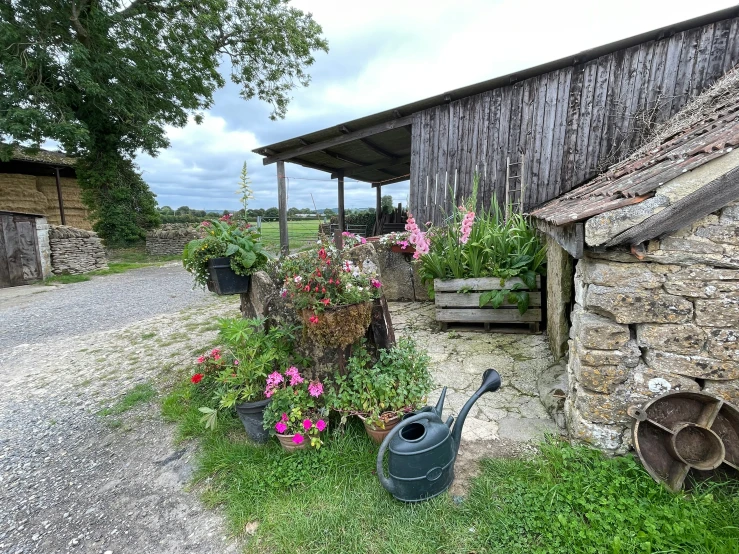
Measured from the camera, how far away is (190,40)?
1341 centimetres

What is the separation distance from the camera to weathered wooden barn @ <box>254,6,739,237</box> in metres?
4.55

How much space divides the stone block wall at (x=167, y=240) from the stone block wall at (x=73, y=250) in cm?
243

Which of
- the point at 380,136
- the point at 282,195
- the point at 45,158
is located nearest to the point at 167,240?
the point at 45,158

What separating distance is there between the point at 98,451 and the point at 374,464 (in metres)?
2.14

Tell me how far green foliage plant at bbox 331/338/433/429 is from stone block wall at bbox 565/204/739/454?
3.16 ft

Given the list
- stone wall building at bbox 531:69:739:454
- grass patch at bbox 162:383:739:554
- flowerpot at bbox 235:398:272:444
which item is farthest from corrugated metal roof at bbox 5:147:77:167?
stone wall building at bbox 531:69:739:454

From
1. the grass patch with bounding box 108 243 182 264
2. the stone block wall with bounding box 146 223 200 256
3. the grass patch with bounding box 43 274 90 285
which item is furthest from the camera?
the stone block wall with bounding box 146 223 200 256

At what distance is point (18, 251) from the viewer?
880 centimetres

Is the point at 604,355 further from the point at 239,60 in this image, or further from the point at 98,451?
the point at 239,60

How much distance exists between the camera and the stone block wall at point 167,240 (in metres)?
13.4

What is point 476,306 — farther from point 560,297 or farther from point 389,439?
point 389,439

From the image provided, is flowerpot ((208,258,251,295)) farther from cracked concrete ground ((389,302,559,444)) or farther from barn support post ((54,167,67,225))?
barn support post ((54,167,67,225))

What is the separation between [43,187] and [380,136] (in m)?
14.6

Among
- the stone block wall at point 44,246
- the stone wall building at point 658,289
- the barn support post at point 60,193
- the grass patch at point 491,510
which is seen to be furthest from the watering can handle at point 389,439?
the barn support post at point 60,193
